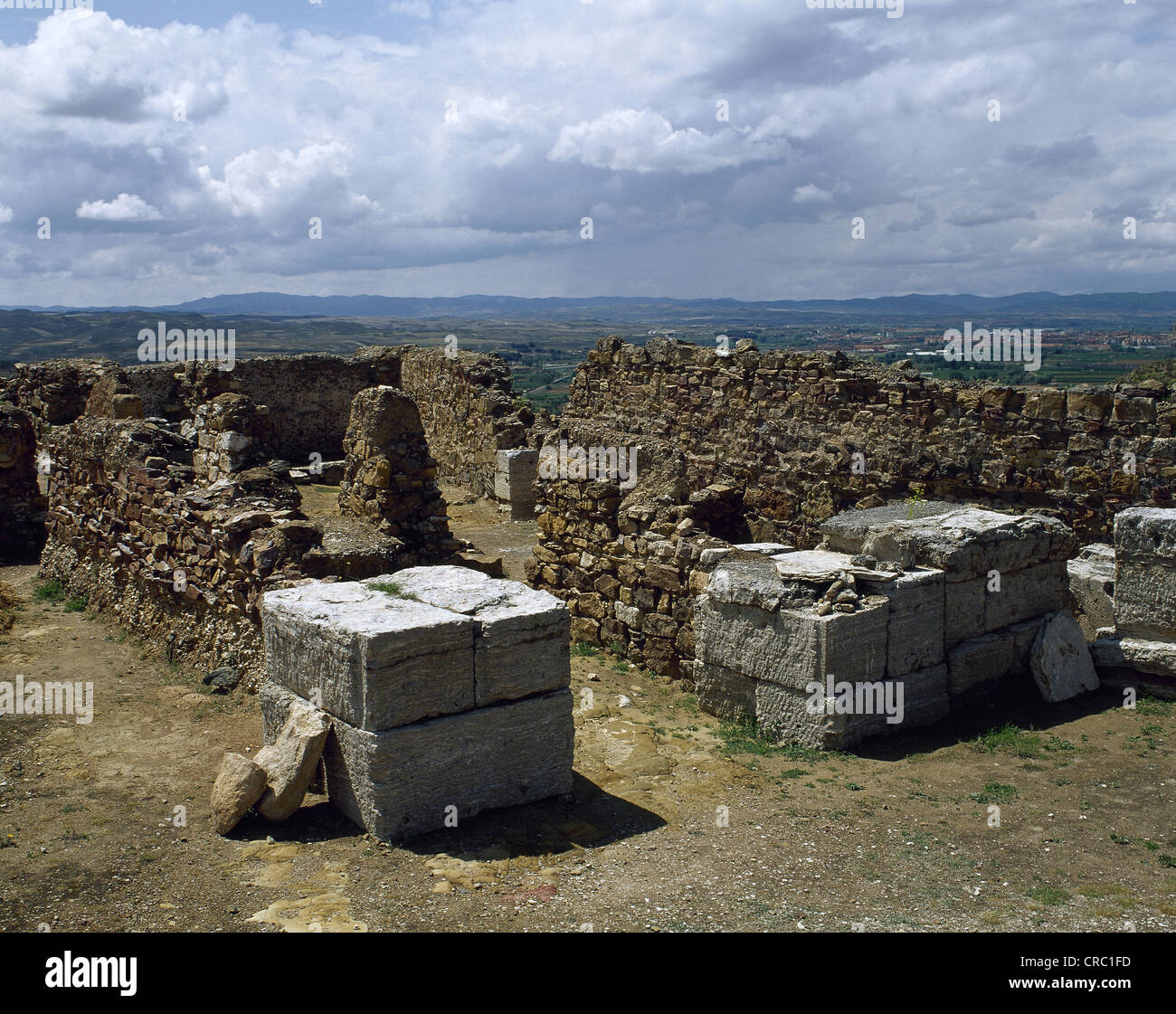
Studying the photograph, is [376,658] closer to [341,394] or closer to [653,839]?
[653,839]

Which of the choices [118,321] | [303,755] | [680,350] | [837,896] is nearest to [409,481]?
[303,755]

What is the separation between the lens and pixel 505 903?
176 inches

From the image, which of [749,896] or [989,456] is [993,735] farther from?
[989,456]

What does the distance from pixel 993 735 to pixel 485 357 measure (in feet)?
47.8

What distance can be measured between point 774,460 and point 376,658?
1121cm

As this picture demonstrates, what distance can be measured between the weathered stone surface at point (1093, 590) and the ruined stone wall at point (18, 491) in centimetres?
1229

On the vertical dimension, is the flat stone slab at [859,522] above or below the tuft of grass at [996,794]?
above

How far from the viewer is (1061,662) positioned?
753 centimetres

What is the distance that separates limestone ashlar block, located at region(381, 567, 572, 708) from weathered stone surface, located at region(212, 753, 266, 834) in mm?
1232

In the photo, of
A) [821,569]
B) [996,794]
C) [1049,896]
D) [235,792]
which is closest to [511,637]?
[235,792]

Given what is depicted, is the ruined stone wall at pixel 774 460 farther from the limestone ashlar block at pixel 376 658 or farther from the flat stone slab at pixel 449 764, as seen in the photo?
the limestone ashlar block at pixel 376 658

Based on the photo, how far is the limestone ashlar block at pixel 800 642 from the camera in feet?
21.3

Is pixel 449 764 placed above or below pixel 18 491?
below

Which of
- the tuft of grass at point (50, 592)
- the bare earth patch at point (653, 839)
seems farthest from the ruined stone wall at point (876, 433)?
the tuft of grass at point (50, 592)
